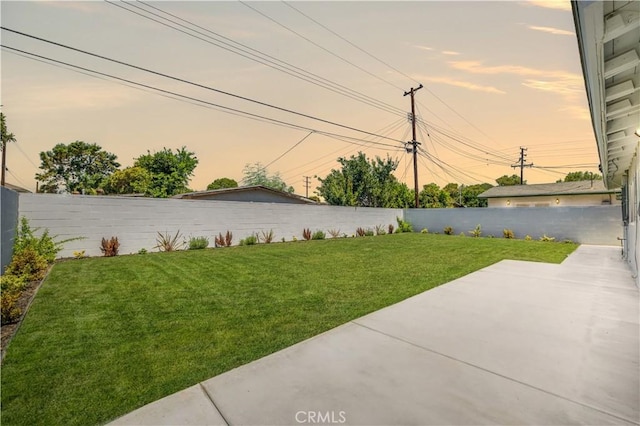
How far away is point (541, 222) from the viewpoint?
15.7 metres

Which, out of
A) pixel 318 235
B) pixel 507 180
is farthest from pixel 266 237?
pixel 507 180

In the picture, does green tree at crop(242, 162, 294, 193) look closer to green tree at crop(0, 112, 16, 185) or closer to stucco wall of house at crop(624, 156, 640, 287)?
green tree at crop(0, 112, 16, 185)

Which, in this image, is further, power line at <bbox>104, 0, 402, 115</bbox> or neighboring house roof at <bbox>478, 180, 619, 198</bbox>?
neighboring house roof at <bbox>478, 180, 619, 198</bbox>

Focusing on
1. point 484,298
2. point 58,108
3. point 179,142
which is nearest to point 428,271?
point 484,298

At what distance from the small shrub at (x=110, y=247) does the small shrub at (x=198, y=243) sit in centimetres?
247

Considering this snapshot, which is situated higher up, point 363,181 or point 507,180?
point 507,180

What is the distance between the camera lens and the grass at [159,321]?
7.35ft

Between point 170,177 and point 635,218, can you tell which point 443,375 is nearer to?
point 635,218

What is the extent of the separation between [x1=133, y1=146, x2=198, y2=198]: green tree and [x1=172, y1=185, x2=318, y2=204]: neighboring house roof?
21.8 feet

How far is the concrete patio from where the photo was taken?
6.44 feet

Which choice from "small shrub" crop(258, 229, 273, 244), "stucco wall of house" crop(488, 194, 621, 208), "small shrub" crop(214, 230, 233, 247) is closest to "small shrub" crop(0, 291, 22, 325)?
"small shrub" crop(214, 230, 233, 247)

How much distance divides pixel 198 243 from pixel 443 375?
10706mm

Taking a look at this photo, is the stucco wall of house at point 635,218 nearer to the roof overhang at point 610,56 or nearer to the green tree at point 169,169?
the roof overhang at point 610,56

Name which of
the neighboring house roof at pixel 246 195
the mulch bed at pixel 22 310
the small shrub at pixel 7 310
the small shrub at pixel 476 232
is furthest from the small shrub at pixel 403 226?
the small shrub at pixel 7 310
